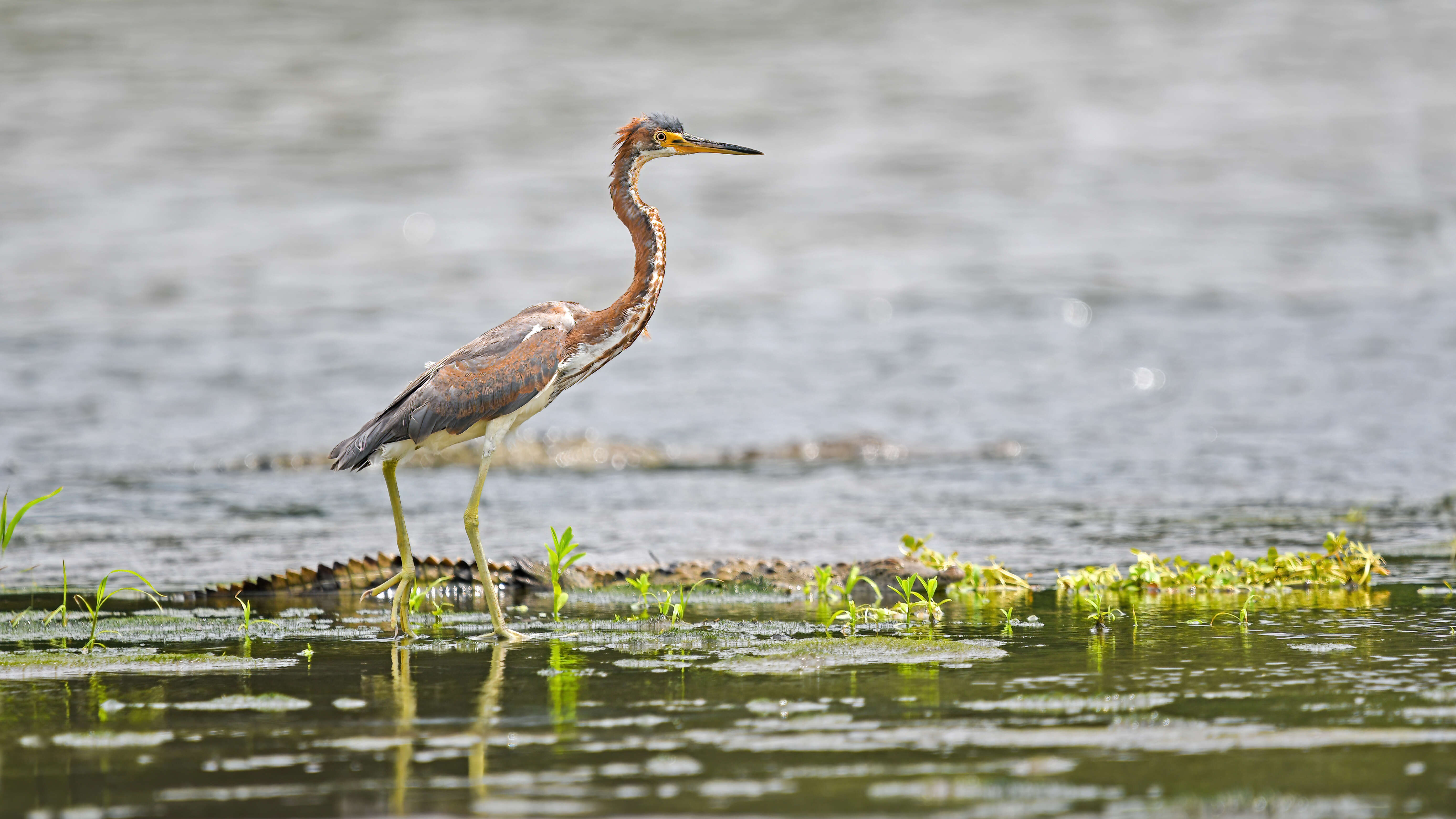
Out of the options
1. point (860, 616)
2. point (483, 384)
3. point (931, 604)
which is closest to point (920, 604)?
point (931, 604)

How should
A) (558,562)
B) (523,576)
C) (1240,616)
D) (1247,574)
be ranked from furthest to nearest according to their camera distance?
(523,576) < (1247,574) < (558,562) < (1240,616)

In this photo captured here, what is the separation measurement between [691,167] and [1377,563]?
24465 mm

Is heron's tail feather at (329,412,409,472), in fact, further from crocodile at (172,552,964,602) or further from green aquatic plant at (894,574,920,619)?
green aquatic plant at (894,574,920,619)

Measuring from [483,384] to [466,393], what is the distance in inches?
3.0

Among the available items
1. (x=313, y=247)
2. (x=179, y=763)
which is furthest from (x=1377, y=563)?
(x=313, y=247)

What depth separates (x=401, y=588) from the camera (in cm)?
545

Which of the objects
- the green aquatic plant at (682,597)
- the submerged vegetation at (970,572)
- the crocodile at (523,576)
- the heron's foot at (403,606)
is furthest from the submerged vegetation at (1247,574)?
the heron's foot at (403,606)

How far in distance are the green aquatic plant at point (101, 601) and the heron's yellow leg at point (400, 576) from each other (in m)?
0.87

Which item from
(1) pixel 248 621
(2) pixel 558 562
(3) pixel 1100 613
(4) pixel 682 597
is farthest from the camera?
(2) pixel 558 562

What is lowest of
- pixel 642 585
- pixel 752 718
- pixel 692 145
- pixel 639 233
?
pixel 752 718

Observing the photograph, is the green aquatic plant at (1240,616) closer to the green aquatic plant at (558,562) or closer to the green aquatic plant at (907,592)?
the green aquatic plant at (907,592)

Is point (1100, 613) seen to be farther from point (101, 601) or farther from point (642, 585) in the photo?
point (101, 601)

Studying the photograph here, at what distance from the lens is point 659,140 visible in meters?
6.46

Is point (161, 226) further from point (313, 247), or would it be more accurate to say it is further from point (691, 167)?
point (691, 167)
